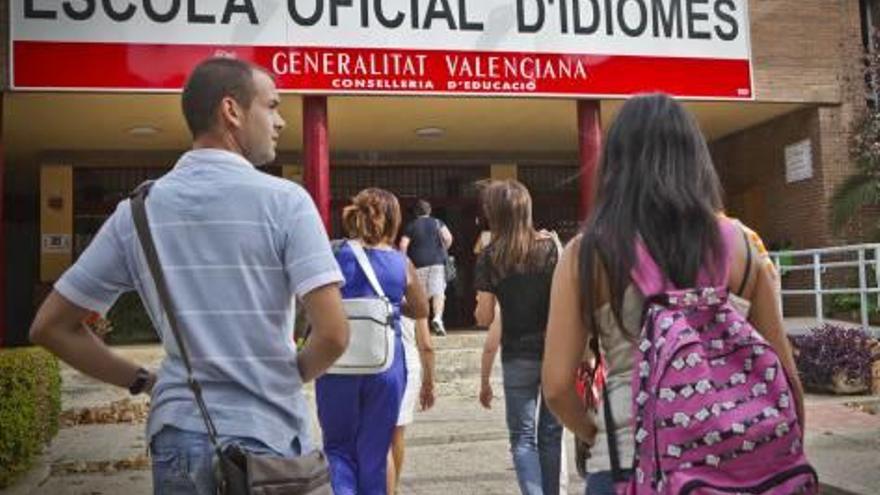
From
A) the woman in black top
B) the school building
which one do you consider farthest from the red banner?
the woman in black top

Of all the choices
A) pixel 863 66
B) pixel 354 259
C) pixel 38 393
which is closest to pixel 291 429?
pixel 354 259

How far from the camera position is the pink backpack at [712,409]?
2004 mm

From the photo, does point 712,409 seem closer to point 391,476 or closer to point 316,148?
point 391,476

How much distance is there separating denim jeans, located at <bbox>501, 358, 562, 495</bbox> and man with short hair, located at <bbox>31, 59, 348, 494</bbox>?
2580 millimetres

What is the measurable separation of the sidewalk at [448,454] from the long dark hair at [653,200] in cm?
439

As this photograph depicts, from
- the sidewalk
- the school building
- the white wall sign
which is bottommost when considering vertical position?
the sidewalk

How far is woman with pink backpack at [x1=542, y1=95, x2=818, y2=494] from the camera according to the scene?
2016 millimetres

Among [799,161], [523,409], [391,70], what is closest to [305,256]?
[523,409]

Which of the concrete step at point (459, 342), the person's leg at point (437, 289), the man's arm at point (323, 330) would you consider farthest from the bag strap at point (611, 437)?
the person's leg at point (437, 289)

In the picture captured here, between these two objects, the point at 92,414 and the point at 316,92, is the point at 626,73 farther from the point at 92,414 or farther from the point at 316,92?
the point at 92,414

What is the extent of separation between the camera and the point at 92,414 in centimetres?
1023

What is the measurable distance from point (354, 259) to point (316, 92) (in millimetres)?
7792

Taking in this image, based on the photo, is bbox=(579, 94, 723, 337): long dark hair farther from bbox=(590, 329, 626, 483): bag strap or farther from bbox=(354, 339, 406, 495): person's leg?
bbox=(354, 339, 406, 495): person's leg

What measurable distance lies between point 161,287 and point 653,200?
114 cm
